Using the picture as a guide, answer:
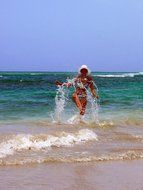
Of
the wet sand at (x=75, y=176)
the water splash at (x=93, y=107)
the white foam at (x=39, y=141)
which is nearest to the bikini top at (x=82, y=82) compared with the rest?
the water splash at (x=93, y=107)

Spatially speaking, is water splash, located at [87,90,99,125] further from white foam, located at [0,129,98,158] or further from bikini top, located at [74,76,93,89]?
white foam, located at [0,129,98,158]

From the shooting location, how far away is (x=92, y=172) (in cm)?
637

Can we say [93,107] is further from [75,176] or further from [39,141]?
[75,176]

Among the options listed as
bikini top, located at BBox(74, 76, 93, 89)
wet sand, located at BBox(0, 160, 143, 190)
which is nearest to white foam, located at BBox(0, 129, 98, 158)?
wet sand, located at BBox(0, 160, 143, 190)

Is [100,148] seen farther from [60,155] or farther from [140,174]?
[140,174]

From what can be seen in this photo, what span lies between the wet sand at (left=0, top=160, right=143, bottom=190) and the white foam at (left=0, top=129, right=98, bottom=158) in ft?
3.20

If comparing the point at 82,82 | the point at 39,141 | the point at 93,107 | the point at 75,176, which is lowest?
the point at 93,107

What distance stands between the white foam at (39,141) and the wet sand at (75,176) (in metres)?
0.97

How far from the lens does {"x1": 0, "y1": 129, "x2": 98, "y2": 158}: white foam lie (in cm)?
770

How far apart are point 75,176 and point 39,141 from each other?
2258mm

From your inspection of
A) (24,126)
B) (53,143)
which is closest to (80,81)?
(24,126)

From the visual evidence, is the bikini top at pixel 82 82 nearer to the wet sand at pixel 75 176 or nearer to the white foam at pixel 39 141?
the white foam at pixel 39 141

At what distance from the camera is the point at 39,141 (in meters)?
8.27

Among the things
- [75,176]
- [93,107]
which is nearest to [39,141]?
[75,176]
